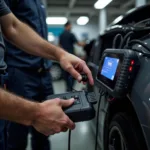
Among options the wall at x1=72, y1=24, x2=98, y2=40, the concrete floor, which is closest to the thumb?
the concrete floor

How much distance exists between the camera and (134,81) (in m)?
0.93

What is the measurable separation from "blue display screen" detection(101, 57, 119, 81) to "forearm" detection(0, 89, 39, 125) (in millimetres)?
436

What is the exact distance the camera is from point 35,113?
2.25 feet

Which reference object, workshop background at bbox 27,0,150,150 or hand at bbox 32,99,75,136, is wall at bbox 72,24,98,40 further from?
hand at bbox 32,99,75,136

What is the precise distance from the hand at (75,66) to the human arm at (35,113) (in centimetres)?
34

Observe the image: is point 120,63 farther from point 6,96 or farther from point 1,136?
point 1,136

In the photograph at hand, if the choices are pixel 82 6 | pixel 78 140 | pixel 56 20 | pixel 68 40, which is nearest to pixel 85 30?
pixel 56 20

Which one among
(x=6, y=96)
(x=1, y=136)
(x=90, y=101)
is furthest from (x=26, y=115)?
(x=1, y=136)

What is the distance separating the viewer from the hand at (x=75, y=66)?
3.42 feet

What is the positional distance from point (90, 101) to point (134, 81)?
21 centimetres

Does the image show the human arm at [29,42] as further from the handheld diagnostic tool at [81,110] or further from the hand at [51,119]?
the hand at [51,119]

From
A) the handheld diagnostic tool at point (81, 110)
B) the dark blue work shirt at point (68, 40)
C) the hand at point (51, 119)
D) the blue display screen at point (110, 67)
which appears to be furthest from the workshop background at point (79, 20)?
the hand at point (51, 119)

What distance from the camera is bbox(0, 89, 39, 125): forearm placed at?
0.65 metres

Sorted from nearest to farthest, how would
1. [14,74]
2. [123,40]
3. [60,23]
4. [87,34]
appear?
[123,40] → [14,74] → [60,23] → [87,34]
